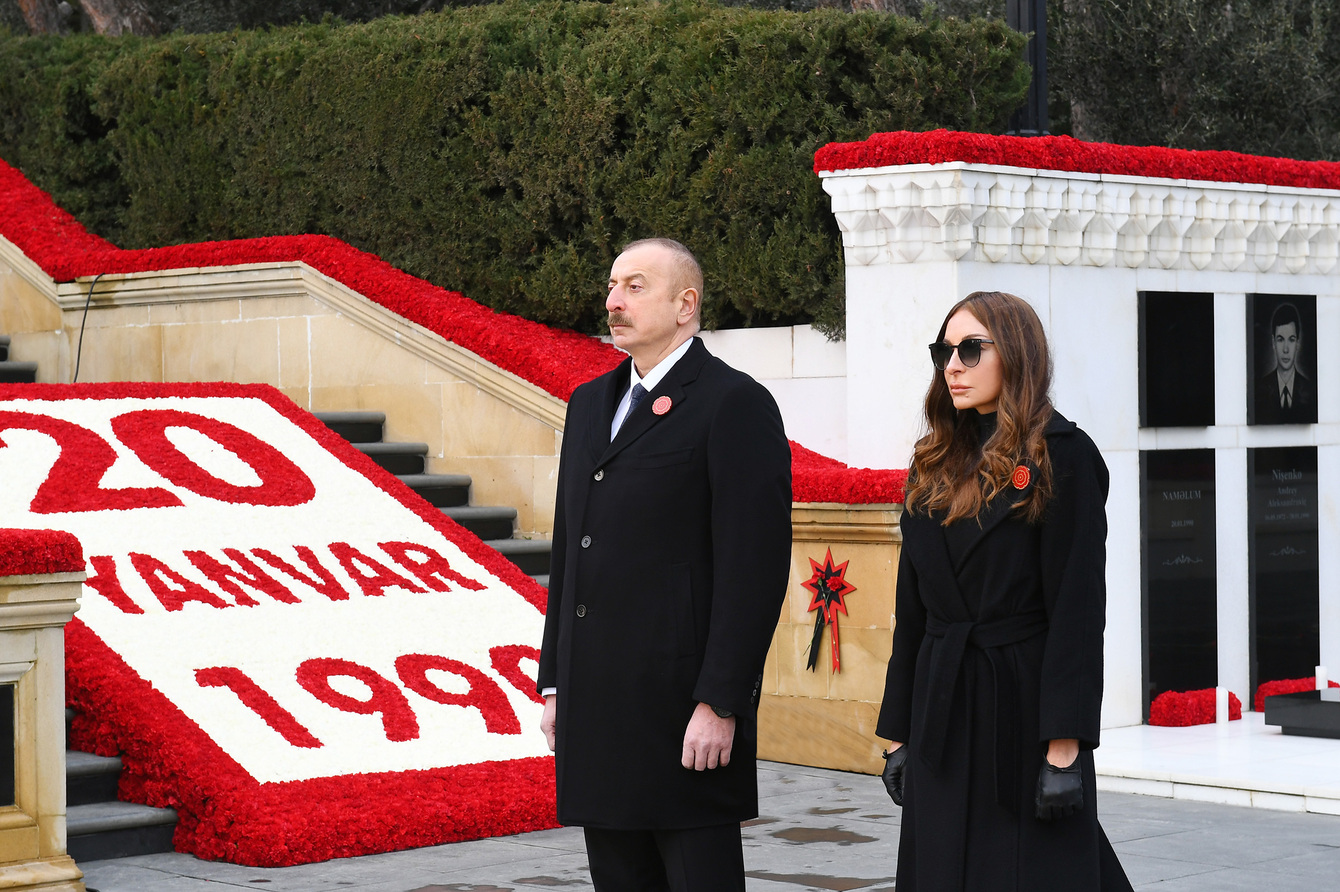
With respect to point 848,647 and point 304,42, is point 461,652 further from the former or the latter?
point 304,42

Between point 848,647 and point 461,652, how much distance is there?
1931 mm

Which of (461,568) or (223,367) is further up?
(223,367)

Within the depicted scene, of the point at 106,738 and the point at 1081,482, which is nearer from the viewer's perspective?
the point at 1081,482

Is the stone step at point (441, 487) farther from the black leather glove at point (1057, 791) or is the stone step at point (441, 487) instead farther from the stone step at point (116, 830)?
the black leather glove at point (1057, 791)

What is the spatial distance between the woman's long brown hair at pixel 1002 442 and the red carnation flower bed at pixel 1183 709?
6.34 metres

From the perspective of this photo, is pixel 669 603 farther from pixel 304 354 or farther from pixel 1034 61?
pixel 304 354

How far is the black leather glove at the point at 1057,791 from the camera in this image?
163 inches

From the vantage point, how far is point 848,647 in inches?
371

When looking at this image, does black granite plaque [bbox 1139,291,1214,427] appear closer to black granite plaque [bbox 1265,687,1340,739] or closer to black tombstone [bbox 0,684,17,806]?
black granite plaque [bbox 1265,687,1340,739]

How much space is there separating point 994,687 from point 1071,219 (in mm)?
6368

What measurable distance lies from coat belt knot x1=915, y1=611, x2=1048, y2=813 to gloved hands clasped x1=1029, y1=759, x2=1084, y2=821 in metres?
0.09

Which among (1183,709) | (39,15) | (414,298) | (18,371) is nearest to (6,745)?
(1183,709)

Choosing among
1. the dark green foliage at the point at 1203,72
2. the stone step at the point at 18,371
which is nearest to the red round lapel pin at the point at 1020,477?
the stone step at the point at 18,371

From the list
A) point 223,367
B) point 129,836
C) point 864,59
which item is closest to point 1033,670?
point 129,836
